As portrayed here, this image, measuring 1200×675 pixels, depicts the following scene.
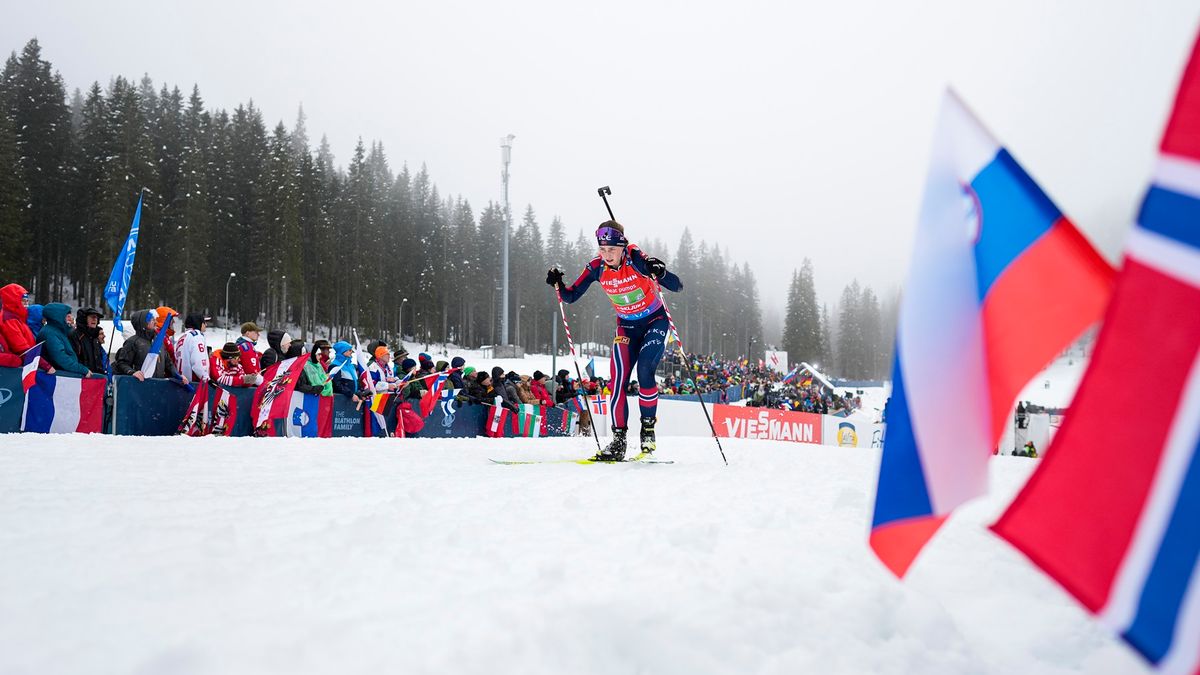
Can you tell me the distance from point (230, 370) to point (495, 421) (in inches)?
193

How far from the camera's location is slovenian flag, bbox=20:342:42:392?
22.4 feet

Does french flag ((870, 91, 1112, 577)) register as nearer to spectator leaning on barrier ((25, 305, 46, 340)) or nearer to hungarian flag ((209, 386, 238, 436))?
hungarian flag ((209, 386, 238, 436))

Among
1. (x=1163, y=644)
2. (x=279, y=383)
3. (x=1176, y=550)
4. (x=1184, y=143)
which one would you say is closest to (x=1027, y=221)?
(x=1184, y=143)

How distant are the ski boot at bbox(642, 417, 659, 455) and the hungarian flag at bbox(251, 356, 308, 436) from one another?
16.0ft

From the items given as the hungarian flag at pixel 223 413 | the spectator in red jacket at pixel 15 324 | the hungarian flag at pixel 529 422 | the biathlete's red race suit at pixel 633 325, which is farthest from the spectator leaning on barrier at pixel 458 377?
the biathlete's red race suit at pixel 633 325

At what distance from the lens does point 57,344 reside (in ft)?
24.1

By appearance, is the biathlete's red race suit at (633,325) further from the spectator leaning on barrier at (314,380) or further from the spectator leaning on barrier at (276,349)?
the spectator leaning on barrier at (276,349)

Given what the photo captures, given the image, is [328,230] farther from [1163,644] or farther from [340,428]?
[1163,644]

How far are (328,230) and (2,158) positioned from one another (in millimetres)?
18479

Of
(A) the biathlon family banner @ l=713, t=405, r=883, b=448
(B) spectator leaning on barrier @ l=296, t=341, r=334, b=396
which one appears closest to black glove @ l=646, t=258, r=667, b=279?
(B) spectator leaning on barrier @ l=296, t=341, r=334, b=396

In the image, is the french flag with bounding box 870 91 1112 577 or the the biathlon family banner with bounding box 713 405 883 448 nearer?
the french flag with bounding box 870 91 1112 577

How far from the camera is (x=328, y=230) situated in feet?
160

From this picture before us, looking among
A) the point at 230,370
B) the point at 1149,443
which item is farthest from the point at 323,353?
the point at 1149,443

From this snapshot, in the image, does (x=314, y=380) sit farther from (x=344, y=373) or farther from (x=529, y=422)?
Answer: (x=529, y=422)
